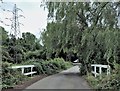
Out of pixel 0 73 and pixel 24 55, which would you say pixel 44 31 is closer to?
pixel 0 73

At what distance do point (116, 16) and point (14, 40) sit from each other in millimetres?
19152

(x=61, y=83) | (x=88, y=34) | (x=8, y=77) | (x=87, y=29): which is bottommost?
(x=61, y=83)

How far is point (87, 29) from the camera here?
625 inches

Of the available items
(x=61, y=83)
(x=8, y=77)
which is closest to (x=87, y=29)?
(x=61, y=83)

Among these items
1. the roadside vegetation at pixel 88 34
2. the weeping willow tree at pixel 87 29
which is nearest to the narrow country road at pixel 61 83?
the roadside vegetation at pixel 88 34

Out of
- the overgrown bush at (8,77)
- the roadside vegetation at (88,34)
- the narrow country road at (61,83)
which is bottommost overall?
the narrow country road at (61,83)

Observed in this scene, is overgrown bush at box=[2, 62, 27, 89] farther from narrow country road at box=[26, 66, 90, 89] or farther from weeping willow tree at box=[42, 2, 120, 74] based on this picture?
weeping willow tree at box=[42, 2, 120, 74]

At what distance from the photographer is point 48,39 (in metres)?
21.5

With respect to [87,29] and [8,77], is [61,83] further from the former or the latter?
[87,29]

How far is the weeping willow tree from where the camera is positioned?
13.1 metres

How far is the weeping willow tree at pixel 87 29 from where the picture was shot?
1313cm

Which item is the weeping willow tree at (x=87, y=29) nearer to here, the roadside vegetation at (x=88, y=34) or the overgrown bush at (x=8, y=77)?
the roadside vegetation at (x=88, y=34)

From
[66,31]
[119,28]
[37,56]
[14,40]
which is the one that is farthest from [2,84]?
[37,56]

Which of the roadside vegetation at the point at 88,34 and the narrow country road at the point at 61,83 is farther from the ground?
the roadside vegetation at the point at 88,34
